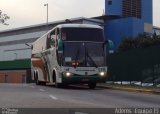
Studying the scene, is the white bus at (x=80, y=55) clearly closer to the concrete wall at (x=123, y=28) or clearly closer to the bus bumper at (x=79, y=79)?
the bus bumper at (x=79, y=79)

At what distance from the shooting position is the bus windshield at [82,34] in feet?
92.6

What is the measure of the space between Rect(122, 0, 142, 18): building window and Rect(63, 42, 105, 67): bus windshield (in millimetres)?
79558

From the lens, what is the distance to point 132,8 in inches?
4247

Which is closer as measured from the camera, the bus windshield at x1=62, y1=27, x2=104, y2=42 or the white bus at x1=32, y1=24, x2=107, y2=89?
the white bus at x1=32, y1=24, x2=107, y2=89

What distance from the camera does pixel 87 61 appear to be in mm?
28094

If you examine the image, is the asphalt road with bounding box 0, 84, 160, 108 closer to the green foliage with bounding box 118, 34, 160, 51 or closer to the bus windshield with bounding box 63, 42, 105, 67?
the bus windshield with bounding box 63, 42, 105, 67

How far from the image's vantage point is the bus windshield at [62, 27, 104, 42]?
92.6 feet

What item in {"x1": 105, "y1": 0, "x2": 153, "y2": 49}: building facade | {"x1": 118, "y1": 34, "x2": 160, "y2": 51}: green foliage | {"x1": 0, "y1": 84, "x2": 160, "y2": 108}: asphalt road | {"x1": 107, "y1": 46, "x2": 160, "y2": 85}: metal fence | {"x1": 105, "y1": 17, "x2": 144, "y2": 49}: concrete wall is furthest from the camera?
{"x1": 105, "y1": 0, "x2": 153, "y2": 49}: building facade

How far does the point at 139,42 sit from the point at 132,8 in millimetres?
20362

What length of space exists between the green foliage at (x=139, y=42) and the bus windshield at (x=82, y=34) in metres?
59.2

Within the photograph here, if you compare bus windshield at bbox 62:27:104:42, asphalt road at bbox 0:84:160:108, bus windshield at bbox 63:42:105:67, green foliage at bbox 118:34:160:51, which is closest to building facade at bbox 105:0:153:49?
green foliage at bbox 118:34:160:51

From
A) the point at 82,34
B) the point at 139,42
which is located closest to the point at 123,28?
the point at 139,42

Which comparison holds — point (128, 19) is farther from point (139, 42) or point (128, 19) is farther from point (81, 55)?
point (81, 55)

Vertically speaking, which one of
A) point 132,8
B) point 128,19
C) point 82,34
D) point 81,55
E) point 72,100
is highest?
point 132,8
